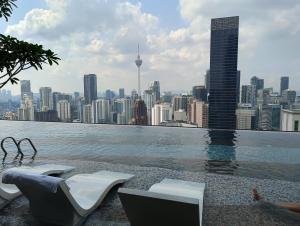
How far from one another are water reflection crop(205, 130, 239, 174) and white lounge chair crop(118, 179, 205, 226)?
11.3 ft

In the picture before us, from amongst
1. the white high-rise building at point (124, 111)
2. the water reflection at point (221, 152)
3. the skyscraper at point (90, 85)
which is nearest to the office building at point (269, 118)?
the white high-rise building at point (124, 111)

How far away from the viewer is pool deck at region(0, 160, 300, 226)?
11.3ft

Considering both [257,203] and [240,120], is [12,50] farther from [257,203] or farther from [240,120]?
[240,120]

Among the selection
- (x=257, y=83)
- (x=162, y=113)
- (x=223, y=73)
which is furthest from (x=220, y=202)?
(x=257, y=83)

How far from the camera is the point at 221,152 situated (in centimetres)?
840

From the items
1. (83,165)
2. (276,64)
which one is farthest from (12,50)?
(276,64)


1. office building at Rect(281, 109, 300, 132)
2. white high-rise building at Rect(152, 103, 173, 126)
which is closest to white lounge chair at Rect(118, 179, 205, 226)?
office building at Rect(281, 109, 300, 132)

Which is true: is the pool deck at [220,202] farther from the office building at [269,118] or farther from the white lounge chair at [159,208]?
the office building at [269,118]

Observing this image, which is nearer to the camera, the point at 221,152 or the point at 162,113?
the point at 221,152

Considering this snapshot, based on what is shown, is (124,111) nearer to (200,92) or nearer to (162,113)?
(162,113)

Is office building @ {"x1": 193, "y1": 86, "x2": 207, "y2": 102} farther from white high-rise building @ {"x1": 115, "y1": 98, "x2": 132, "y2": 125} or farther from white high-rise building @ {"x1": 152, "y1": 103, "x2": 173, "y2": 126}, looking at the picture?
white high-rise building @ {"x1": 115, "y1": 98, "x2": 132, "y2": 125}

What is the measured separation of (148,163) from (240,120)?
→ 1869 centimetres

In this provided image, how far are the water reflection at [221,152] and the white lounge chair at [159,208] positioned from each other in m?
3.45

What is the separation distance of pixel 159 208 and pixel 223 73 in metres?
29.7
